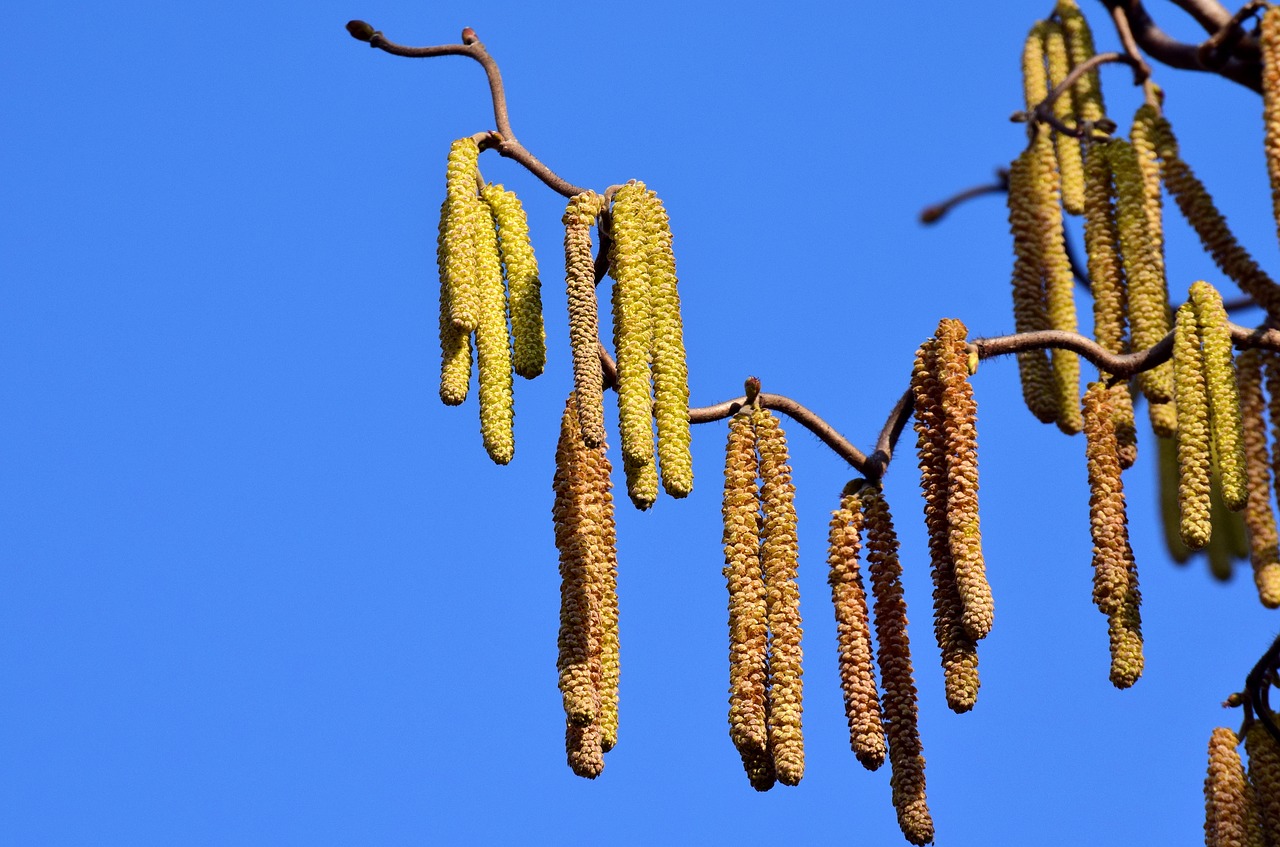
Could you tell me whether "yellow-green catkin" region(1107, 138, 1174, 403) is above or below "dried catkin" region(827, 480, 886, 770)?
above

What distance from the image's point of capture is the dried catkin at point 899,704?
154 inches

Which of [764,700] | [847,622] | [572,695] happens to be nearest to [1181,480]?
[847,622]

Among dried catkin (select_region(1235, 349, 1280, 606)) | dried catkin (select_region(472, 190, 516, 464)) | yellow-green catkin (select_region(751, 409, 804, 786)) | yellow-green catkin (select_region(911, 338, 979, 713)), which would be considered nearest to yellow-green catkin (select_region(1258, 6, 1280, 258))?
dried catkin (select_region(1235, 349, 1280, 606))

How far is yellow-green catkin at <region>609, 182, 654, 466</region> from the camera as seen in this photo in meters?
3.70

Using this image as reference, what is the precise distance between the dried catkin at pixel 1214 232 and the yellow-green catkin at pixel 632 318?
177 centimetres

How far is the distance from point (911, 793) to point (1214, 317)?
1263 mm

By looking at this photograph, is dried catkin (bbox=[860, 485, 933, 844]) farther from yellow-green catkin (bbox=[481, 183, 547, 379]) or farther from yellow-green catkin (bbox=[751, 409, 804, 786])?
yellow-green catkin (bbox=[481, 183, 547, 379])

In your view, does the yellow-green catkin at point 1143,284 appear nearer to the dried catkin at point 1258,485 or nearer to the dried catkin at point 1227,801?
the dried catkin at point 1258,485

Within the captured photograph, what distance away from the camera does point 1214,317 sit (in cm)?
439

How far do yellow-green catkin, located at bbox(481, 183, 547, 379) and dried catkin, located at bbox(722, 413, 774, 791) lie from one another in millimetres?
453

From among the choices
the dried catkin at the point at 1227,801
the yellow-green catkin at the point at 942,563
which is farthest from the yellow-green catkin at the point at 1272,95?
the dried catkin at the point at 1227,801

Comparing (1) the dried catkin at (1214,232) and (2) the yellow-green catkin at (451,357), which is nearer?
(2) the yellow-green catkin at (451,357)

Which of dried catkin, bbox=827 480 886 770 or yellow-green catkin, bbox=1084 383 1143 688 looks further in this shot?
yellow-green catkin, bbox=1084 383 1143 688

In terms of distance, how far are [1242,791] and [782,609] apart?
1.32 meters
